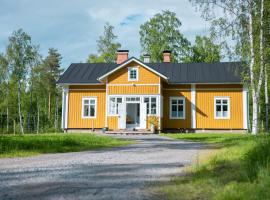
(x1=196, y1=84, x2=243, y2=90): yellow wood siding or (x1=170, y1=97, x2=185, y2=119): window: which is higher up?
(x1=196, y1=84, x2=243, y2=90): yellow wood siding

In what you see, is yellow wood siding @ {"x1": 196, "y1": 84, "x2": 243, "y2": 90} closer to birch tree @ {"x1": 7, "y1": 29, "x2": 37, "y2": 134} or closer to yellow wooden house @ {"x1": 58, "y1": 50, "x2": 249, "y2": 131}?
yellow wooden house @ {"x1": 58, "y1": 50, "x2": 249, "y2": 131}

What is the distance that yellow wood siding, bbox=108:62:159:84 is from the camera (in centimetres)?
2492

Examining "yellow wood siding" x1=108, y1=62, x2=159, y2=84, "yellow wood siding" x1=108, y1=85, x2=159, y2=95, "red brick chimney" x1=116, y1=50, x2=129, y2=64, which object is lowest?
"yellow wood siding" x1=108, y1=85, x2=159, y2=95

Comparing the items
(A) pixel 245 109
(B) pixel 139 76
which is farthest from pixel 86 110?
(A) pixel 245 109

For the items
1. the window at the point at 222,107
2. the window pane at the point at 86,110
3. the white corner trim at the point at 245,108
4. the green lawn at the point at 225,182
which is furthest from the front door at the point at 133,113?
the green lawn at the point at 225,182

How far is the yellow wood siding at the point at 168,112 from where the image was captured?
25.9 meters

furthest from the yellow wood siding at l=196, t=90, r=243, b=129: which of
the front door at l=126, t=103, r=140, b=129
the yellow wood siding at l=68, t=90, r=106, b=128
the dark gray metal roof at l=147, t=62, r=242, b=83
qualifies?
the yellow wood siding at l=68, t=90, r=106, b=128

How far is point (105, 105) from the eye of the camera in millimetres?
26031

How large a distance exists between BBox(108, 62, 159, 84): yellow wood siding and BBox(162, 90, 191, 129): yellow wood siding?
1.86 meters

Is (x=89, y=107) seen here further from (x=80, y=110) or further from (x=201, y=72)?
(x=201, y=72)

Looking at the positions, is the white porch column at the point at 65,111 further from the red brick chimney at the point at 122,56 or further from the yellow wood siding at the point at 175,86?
the yellow wood siding at the point at 175,86

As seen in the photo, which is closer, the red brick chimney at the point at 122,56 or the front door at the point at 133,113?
the front door at the point at 133,113

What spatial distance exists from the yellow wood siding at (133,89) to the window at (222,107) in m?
4.15

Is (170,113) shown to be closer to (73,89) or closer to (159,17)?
(73,89)
